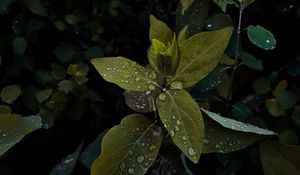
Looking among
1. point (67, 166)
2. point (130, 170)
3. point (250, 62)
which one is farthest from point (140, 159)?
point (250, 62)

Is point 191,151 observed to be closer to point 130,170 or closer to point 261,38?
point 130,170

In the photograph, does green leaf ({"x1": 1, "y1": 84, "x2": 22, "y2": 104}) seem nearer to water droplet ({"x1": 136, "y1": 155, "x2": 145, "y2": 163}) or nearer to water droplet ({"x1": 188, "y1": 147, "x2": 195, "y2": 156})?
water droplet ({"x1": 136, "y1": 155, "x2": 145, "y2": 163})

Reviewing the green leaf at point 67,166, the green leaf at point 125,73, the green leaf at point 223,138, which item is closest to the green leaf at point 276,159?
the green leaf at point 223,138

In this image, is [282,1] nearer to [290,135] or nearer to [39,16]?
[290,135]

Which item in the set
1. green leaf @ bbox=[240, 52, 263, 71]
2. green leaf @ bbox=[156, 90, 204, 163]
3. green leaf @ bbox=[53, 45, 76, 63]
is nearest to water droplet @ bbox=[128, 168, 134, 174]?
green leaf @ bbox=[156, 90, 204, 163]

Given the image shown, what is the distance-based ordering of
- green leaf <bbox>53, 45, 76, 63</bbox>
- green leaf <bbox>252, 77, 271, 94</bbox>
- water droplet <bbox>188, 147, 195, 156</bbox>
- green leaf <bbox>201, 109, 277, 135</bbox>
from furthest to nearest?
1. green leaf <bbox>53, 45, 76, 63</bbox>
2. green leaf <bbox>252, 77, 271, 94</bbox>
3. green leaf <bbox>201, 109, 277, 135</bbox>
4. water droplet <bbox>188, 147, 195, 156</bbox>

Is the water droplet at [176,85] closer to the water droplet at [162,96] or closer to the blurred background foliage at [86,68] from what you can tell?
the water droplet at [162,96]
